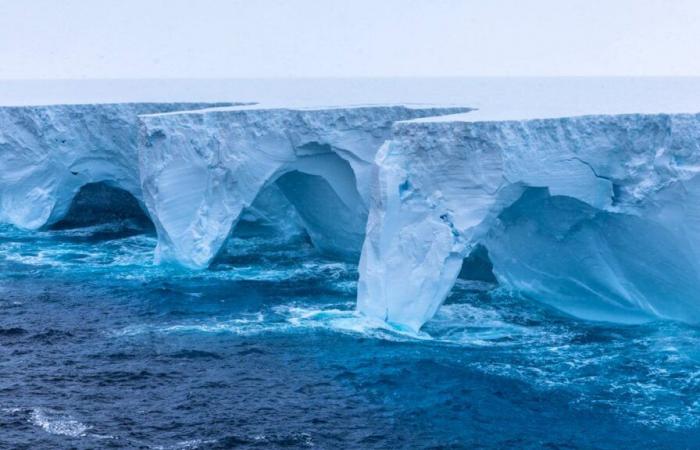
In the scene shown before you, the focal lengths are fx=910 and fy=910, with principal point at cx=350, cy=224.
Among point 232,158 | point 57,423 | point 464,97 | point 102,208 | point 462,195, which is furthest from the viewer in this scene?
point 464,97

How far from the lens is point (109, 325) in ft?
46.6

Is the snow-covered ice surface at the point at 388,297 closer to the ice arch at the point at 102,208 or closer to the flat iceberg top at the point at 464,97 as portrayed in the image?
the flat iceberg top at the point at 464,97

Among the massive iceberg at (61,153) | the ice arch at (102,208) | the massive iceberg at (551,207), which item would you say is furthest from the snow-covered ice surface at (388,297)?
the ice arch at (102,208)

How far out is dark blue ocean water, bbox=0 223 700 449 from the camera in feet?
33.3

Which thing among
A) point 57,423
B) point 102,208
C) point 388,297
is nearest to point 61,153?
point 102,208

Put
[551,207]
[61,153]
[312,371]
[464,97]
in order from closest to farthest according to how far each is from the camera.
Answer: [312,371]
[551,207]
[61,153]
[464,97]

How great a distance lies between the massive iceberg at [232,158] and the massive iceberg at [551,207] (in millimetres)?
3185

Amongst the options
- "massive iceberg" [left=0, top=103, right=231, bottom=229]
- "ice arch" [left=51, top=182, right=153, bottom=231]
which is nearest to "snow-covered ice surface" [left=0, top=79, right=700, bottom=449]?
"massive iceberg" [left=0, top=103, right=231, bottom=229]

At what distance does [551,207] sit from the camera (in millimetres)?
14320

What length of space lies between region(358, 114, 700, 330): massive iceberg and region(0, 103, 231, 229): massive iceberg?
883 centimetres

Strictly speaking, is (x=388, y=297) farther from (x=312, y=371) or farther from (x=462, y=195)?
(x=312, y=371)

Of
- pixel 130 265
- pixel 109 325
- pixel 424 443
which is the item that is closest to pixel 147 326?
pixel 109 325

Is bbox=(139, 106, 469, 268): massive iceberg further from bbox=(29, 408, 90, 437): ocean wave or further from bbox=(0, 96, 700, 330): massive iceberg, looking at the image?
bbox=(29, 408, 90, 437): ocean wave

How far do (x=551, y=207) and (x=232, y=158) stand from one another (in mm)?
6268
